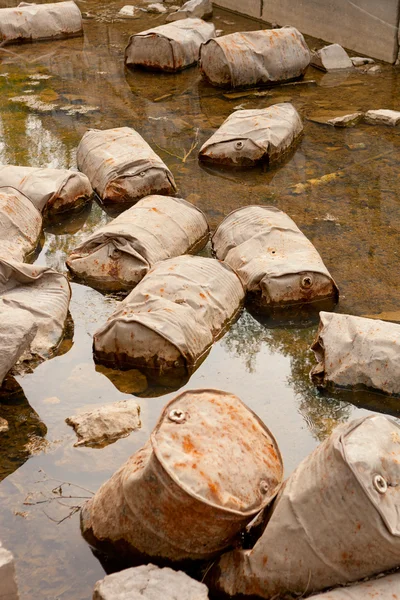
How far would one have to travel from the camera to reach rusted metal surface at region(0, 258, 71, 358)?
166 inches

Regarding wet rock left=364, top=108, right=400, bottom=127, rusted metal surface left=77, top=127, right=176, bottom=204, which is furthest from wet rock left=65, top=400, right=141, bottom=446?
wet rock left=364, top=108, right=400, bottom=127

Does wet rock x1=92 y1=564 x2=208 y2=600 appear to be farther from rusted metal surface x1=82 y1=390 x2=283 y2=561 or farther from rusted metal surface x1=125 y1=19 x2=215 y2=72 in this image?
rusted metal surface x1=125 y1=19 x2=215 y2=72

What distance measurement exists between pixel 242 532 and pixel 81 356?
169cm

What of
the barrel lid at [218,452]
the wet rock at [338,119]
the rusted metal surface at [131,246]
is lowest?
the wet rock at [338,119]

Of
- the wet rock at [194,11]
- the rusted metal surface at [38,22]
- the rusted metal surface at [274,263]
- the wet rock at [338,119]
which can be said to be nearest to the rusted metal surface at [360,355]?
the rusted metal surface at [274,263]

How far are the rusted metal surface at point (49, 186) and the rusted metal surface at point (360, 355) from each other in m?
2.51

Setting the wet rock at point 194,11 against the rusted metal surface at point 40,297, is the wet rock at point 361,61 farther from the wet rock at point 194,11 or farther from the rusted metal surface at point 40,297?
the rusted metal surface at point 40,297

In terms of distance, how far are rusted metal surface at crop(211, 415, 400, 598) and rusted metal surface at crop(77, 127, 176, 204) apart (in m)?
3.50

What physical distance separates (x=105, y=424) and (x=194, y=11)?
27.7ft

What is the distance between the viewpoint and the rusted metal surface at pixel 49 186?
5.57m

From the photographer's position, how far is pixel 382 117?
7.25m

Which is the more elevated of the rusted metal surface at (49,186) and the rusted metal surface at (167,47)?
the rusted metal surface at (49,186)

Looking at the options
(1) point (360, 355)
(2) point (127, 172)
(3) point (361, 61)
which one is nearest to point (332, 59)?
(3) point (361, 61)

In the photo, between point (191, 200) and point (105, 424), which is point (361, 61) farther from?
point (105, 424)
